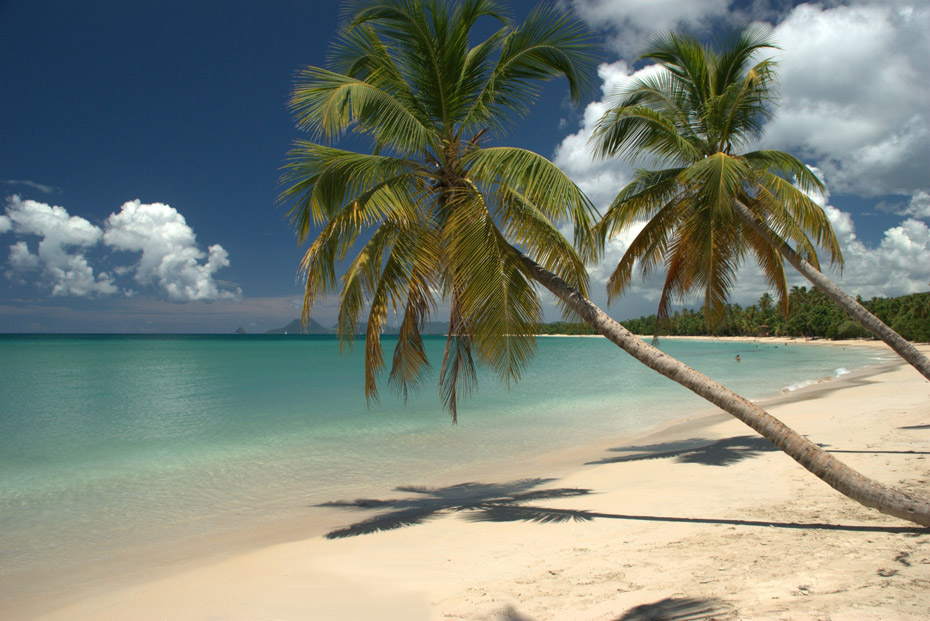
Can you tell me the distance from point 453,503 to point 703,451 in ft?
16.3

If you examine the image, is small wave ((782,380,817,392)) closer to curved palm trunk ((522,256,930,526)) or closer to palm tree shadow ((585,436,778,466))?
palm tree shadow ((585,436,778,466))

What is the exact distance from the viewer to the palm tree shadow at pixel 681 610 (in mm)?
3064

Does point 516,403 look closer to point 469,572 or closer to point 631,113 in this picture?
point 631,113

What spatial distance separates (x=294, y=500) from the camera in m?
7.64

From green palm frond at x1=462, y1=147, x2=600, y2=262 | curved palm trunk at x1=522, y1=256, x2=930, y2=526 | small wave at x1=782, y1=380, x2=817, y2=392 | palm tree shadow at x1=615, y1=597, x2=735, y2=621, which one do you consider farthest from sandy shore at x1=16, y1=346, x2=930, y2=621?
small wave at x1=782, y1=380, x2=817, y2=392

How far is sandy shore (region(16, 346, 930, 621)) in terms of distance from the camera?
3340 millimetres

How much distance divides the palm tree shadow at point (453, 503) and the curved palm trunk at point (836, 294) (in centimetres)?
406

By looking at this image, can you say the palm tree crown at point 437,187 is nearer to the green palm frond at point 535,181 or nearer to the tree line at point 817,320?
the green palm frond at point 535,181

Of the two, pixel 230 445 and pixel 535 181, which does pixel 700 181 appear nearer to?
pixel 535 181

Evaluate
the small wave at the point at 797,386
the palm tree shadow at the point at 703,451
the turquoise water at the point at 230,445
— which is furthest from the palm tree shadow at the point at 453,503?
the small wave at the point at 797,386

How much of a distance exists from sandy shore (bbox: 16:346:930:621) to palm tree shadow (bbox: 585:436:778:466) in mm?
426

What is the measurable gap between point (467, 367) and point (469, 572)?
245 centimetres

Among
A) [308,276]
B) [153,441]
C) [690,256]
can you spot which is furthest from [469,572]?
[153,441]

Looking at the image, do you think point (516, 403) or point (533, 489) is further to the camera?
point (516, 403)
